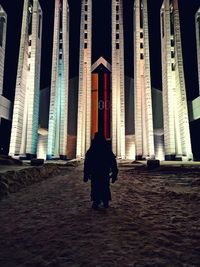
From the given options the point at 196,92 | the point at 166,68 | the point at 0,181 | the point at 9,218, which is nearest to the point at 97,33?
the point at 166,68

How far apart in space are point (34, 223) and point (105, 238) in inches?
59.8

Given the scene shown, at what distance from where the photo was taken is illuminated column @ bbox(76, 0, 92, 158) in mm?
26938

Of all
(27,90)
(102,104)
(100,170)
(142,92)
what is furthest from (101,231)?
(102,104)

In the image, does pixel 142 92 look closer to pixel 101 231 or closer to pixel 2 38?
pixel 2 38

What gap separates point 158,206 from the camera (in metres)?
5.33

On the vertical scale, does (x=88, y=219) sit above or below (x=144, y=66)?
below

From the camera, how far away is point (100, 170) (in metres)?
5.04

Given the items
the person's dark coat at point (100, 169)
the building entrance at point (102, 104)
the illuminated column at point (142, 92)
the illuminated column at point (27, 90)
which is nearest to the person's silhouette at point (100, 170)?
the person's dark coat at point (100, 169)

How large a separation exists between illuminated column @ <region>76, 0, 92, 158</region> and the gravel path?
2067cm

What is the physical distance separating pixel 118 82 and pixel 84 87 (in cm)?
426

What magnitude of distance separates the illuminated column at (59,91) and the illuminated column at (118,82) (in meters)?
5.58

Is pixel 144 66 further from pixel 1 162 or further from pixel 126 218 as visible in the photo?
pixel 126 218

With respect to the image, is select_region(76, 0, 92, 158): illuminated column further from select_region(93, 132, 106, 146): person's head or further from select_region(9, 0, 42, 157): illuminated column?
select_region(93, 132, 106, 146): person's head

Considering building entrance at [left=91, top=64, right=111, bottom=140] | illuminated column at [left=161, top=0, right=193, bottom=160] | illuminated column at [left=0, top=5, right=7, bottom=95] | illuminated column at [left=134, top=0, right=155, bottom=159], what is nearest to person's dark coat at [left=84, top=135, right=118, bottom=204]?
illuminated column at [left=134, top=0, right=155, bottom=159]
